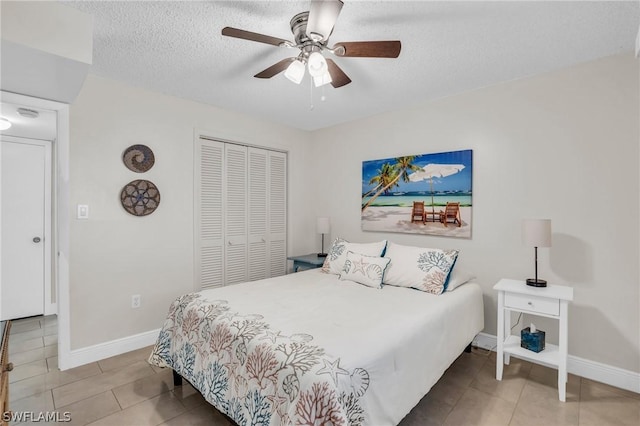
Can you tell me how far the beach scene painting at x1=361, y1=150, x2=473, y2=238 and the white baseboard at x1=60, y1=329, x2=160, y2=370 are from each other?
251cm

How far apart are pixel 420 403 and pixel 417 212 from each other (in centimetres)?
178

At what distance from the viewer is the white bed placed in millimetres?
1356

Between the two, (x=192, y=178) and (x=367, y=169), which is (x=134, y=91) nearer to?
(x=192, y=178)

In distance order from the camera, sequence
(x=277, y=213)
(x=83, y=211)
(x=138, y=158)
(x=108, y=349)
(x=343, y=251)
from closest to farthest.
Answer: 1. (x=83, y=211)
2. (x=108, y=349)
3. (x=138, y=158)
4. (x=343, y=251)
5. (x=277, y=213)

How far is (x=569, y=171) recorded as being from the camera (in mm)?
2436

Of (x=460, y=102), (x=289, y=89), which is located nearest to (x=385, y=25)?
(x=289, y=89)

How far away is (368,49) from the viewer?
171cm

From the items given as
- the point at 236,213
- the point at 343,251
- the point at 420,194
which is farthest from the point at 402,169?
the point at 236,213

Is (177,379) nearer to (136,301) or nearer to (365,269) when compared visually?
(136,301)

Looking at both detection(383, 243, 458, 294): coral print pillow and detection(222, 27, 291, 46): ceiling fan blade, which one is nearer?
detection(222, 27, 291, 46): ceiling fan blade

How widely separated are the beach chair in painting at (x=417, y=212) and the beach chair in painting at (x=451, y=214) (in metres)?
0.20

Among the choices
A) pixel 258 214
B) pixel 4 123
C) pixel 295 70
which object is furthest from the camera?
pixel 258 214

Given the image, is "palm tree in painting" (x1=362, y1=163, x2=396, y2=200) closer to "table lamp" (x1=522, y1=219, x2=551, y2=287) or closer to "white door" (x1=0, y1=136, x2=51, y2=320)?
"table lamp" (x1=522, y1=219, x2=551, y2=287)

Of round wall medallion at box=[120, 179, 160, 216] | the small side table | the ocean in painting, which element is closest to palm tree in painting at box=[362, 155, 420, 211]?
the ocean in painting
